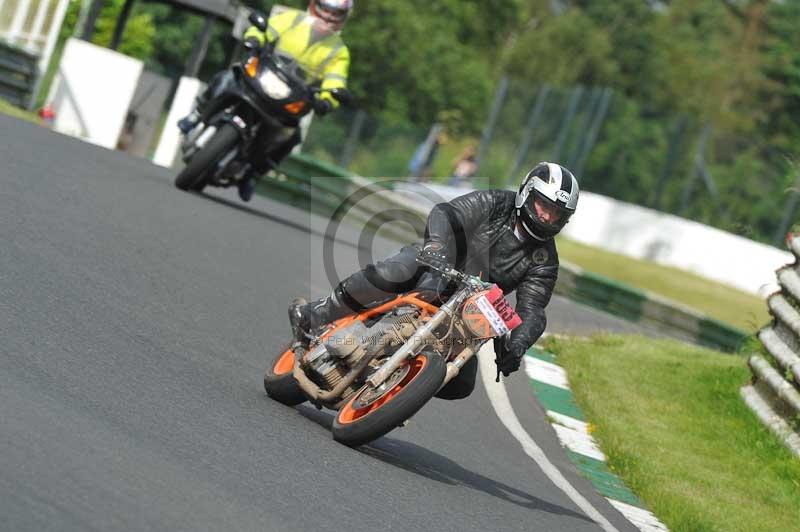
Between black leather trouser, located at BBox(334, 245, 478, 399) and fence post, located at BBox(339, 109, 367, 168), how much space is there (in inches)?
1055

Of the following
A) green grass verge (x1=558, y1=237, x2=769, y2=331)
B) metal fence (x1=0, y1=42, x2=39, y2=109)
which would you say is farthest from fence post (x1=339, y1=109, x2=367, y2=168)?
metal fence (x1=0, y1=42, x2=39, y2=109)

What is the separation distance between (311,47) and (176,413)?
9.21m

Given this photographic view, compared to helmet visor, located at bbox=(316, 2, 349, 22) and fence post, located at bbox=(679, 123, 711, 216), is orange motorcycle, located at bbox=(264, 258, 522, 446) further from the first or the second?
fence post, located at bbox=(679, 123, 711, 216)

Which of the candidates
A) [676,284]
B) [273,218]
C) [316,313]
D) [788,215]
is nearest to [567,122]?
[676,284]

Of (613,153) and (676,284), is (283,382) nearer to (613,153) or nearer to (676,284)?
(676,284)

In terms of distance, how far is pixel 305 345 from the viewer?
8.73 m

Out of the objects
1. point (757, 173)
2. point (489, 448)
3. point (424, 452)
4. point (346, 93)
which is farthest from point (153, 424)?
point (757, 173)

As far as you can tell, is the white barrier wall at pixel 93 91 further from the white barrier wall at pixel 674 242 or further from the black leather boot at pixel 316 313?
the black leather boot at pixel 316 313

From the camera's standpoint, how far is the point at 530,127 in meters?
35.7

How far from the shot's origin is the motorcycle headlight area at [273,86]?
15.7 metres

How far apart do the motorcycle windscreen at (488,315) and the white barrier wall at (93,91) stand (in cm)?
1388

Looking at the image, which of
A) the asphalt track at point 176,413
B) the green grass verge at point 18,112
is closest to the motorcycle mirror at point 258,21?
the asphalt track at point 176,413

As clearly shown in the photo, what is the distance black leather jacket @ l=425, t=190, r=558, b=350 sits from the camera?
8.70 meters

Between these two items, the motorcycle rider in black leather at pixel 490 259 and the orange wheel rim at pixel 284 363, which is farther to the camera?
the orange wheel rim at pixel 284 363
